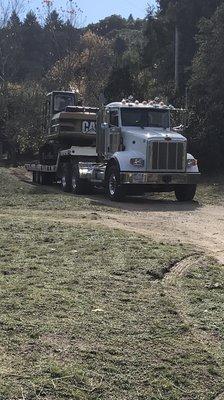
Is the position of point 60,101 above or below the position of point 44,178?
above

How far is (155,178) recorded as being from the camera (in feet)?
54.2

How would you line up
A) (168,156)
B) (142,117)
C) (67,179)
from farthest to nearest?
(67,179), (142,117), (168,156)

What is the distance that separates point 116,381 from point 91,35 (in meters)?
58.4

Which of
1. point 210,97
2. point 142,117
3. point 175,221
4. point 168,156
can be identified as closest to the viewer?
point 175,221

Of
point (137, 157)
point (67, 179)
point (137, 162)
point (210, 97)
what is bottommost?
point (67, 179)

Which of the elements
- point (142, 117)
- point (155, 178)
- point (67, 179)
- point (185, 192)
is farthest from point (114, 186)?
point (67, 179)

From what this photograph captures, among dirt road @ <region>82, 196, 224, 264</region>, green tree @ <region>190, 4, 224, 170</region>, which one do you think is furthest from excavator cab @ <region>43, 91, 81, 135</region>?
dirt road @ <region>82, 196, 224, 264</region>

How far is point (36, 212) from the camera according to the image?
13.4m

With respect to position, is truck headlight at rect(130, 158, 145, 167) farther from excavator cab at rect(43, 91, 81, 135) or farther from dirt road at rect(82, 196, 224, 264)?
excavator cab at rect(43, 91, 81, 135)

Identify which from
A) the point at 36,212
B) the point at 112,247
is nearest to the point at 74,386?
the point at 112,247

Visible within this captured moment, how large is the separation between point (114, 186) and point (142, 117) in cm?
243

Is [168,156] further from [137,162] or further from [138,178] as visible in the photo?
[138,178]

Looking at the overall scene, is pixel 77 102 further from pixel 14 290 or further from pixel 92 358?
pixel 92 358

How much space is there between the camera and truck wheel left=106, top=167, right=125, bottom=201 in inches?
663
